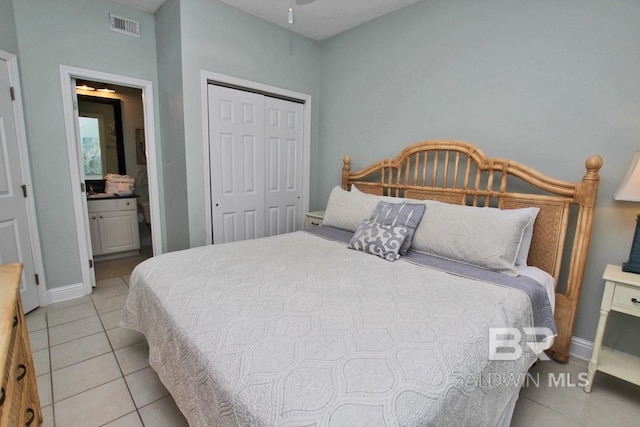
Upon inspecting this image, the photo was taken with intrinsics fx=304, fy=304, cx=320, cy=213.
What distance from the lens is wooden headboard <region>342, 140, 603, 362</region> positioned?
6.36 feet

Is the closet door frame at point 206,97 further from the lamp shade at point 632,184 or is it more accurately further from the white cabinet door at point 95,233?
the lamp shade at point 632,184

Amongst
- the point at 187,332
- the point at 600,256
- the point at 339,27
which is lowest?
the point at 187,332

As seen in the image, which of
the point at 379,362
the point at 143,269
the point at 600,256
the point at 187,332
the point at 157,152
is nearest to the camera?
the point at 379,362

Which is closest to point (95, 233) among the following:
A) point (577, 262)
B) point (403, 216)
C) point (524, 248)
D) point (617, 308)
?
point (403, 216)

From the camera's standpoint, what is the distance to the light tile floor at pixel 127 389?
1607mm

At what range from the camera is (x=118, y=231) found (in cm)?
398

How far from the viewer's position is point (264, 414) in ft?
2.74

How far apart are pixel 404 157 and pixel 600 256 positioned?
157 centimetres

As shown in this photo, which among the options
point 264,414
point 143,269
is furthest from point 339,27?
point 264,414

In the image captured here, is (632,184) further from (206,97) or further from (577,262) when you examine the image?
(206,97)

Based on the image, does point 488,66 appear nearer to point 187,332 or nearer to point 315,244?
point 315,244

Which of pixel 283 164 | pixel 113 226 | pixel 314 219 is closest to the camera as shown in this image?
pixel 314 219

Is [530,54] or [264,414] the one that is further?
[530,54]

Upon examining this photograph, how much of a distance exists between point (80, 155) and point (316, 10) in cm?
262
